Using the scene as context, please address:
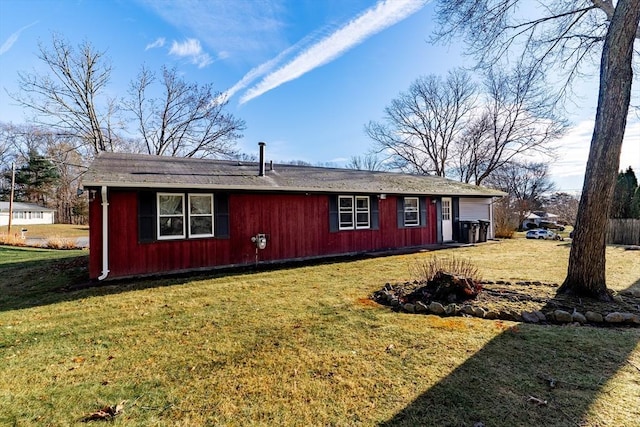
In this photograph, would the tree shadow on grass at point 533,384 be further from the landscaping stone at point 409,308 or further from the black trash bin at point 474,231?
the black trash bin at point 474,231

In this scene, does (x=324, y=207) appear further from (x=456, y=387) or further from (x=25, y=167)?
(x=25, y=167)

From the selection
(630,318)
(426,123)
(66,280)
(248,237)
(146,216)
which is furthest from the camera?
(426,123)

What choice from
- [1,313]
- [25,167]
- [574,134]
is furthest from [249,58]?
[25,167]

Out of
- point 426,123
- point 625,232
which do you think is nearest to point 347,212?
point 625,232

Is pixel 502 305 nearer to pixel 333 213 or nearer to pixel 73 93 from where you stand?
pixel 333 213

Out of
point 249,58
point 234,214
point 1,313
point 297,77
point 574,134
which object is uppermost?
point 249,58

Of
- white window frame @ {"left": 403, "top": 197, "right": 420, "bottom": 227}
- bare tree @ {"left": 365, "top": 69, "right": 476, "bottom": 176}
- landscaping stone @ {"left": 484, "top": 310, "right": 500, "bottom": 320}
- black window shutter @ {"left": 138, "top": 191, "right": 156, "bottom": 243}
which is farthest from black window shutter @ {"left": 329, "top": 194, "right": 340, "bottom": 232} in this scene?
bare tree @ {"left": 365, "top": 69, "right": 476, "bottom": 176}

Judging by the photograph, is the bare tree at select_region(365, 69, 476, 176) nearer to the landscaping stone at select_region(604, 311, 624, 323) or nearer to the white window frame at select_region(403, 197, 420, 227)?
the white window frame at select_region(403, 197, 420, 227)

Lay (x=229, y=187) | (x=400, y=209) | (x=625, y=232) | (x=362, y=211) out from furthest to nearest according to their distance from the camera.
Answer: (x=625, y=232) < (x=400, y=209) < (x=362, y=211) < (x=229, y=187)

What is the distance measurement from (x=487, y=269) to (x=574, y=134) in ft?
67.7

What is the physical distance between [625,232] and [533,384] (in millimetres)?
16801

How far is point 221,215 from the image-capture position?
8461mm

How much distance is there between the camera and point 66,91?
63.0ft

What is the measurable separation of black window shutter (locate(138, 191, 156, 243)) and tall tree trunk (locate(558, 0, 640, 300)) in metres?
8.64
